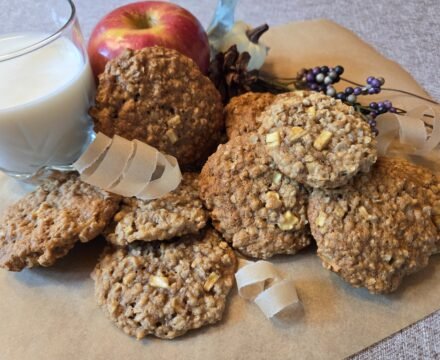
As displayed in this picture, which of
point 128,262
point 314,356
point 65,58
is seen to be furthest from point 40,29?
point 314,356

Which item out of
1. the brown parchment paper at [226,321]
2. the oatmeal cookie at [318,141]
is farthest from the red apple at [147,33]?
the brown parchment paper at [226,321]

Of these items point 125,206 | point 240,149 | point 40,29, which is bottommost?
point 125,206

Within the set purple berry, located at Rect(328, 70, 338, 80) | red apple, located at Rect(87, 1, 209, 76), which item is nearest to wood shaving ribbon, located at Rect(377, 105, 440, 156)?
purple berry, located at Rect(328, 70, 338, 80)

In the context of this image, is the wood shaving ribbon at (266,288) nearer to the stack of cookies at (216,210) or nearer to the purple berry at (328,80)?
the stack of cookies at (216,210)

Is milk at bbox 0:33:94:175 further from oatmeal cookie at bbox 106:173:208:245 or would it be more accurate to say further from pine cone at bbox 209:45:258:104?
pine cone at bbox 209:45:258:104

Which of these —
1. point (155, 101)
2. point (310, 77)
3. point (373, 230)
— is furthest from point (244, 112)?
point (373, 230)

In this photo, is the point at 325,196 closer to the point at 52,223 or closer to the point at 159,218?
the point at 159,218

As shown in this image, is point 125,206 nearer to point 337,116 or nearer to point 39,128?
point 39,128

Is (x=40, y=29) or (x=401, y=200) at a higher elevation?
(x=40, y=29)
